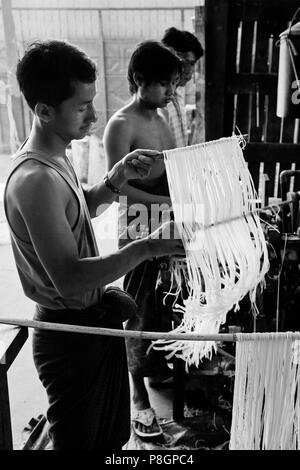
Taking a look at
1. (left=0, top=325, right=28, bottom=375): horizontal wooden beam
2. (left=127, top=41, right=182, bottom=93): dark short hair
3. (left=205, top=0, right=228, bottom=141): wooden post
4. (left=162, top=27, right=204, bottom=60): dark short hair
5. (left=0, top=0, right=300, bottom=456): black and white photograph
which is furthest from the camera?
(left=205, top=0, right=228, bottom=141): wooden post

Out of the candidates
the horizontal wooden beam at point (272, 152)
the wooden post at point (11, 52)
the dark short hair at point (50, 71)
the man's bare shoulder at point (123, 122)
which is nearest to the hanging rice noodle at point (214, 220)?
the dark short hair at point (50, 71)

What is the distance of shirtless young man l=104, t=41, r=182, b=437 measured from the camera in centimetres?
244

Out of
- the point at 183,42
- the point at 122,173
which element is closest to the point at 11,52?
the point at 183,42

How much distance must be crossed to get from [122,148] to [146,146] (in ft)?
0.51

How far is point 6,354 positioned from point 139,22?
9.17 metres

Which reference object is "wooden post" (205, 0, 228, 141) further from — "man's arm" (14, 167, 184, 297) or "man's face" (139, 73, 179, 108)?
"man's arm" (14, 167, 184, 297)

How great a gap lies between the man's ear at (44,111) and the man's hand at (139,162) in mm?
376

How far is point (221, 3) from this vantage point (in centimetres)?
354

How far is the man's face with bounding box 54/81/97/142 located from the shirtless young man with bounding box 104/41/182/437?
0.86 m

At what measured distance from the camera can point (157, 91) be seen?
2.47 meters

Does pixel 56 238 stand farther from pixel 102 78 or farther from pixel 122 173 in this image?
pixel 102 78

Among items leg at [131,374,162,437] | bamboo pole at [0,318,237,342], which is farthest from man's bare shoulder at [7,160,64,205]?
leg at [131,374,162,437]

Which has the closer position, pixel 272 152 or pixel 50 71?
pixel 50 71
